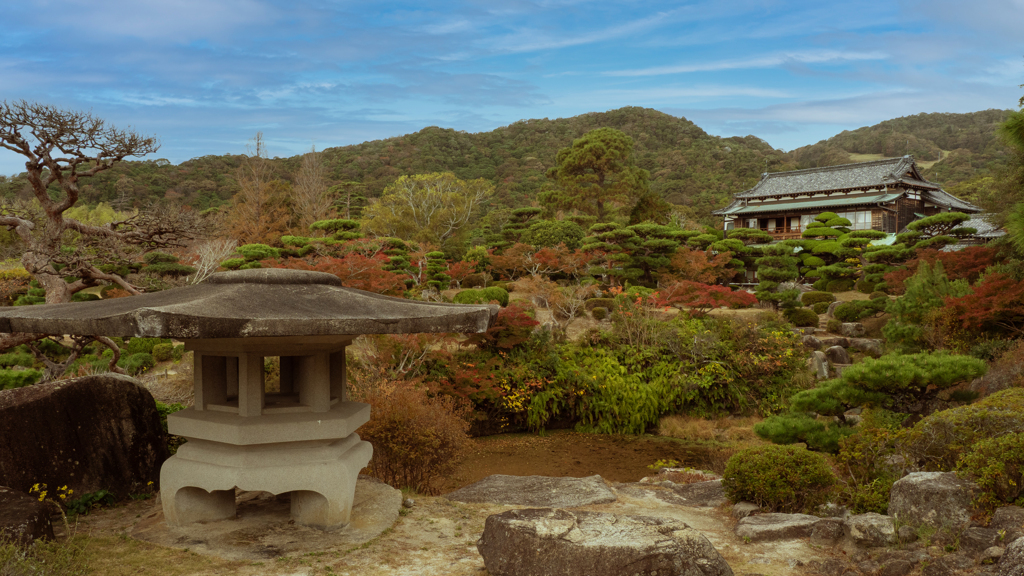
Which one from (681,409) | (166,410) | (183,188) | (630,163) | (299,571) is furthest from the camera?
(183,188)

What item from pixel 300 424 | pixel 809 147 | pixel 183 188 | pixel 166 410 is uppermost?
pixel 809 147

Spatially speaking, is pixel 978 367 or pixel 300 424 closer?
pixel 300 424

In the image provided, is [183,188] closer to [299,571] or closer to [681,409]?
→ [681,409]

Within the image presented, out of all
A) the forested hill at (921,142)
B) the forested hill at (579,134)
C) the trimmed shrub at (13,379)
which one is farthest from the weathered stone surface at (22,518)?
the forested hill at (921,142)

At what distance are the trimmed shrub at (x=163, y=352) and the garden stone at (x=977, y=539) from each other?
17497 mm

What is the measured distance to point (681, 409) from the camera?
47.1 feet

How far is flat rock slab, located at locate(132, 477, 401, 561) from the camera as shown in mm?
4867

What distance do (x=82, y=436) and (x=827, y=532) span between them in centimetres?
666

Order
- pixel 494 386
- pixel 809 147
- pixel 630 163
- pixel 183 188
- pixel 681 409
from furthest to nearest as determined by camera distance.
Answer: pixel 809 147 → pixel 183 188 → pixel 630 163 → pixel 681 409 → pixel 494 386

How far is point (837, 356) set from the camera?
17.0 m

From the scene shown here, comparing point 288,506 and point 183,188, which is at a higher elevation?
point 183,188

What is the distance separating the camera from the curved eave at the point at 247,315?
153 inches

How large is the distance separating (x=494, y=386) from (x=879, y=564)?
9.35m

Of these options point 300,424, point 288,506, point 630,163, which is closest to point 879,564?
point 300,424
